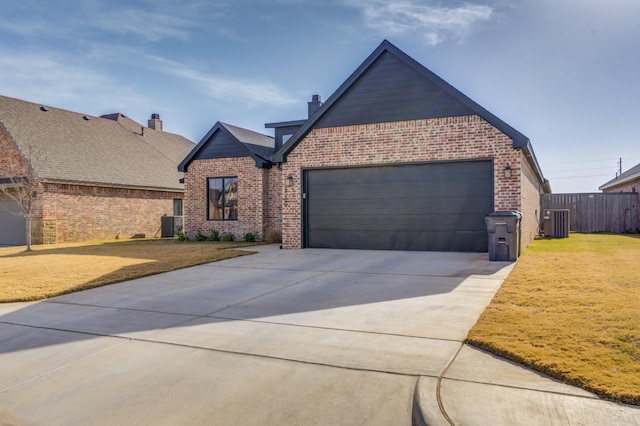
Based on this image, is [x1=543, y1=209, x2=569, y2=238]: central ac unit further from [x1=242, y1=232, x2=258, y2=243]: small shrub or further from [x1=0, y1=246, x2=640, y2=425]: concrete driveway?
[x1=0, y1=246, x2=640, y2=425]: concrete driveway

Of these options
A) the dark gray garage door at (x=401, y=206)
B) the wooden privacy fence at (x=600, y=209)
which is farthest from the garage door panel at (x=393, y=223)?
the wooden privacy fence at (x=600, y=209)

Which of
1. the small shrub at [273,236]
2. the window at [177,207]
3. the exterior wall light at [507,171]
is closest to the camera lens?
the exterior wall light at [507,171]

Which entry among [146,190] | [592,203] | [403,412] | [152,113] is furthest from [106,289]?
[152,113]

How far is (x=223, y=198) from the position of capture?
1953cm

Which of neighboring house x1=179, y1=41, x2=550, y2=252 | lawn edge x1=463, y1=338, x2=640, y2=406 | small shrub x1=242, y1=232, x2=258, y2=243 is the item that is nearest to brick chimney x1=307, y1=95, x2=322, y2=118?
small shrub x1=242, y1=232, x2=258, y2=243

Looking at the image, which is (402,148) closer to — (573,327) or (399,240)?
(399,240)

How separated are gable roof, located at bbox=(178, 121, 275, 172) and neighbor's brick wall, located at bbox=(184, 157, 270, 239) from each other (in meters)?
0.22

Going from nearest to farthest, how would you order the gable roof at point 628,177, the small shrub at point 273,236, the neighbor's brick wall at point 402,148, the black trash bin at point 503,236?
the black trash bin at point 503,236 → the neighbor's brick wall at point 402,148 → the small shrub at point 273,236 → the gable roof at point 628,177

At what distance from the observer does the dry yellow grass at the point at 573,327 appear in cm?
353

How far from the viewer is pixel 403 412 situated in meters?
3.12

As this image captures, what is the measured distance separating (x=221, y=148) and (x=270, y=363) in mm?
16247

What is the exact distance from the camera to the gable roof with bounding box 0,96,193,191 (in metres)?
19.6

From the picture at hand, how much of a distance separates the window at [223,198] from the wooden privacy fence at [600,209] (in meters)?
15.8

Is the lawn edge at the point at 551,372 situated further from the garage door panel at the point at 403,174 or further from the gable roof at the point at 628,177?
the gable roof at the point at 628,177
